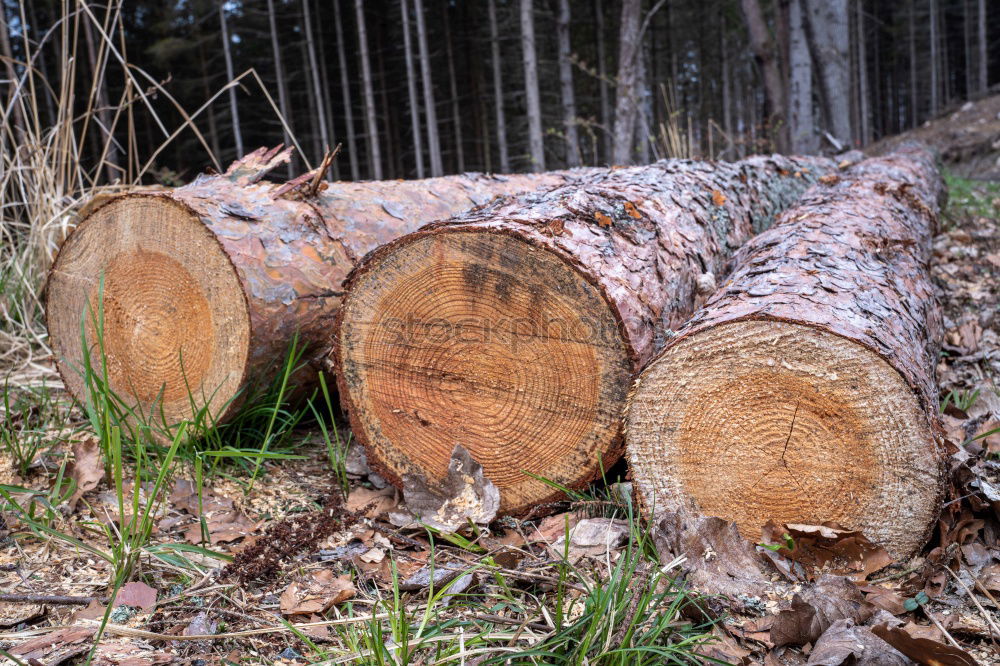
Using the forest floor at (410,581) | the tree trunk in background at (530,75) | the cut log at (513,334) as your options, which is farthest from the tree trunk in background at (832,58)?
the cut log at (513,334)

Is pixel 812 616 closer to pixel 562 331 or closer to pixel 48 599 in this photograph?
pixel 562 331

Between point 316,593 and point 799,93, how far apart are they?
30.8 ft

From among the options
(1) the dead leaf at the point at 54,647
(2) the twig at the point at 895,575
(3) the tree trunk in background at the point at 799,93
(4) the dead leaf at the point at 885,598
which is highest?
(3) the tree trunk in background at the point at 799,93

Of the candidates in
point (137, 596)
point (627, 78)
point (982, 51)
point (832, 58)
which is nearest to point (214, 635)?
point (137, 596)

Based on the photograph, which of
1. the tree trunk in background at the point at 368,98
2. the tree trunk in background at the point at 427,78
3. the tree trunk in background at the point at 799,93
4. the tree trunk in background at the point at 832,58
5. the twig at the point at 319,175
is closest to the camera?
the twig at the point at 319,175

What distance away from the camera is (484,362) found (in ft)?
6.26

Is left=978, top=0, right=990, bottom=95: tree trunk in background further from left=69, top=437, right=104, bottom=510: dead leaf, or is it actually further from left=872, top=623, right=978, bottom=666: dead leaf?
left=69, top=437, right=104, bottom=510: dead leaf

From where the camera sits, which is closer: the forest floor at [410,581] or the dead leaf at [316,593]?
the forest floor at [410,581]

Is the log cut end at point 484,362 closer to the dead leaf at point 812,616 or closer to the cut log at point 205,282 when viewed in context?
the cut log at point 205,282

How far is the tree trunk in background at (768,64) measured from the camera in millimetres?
8977

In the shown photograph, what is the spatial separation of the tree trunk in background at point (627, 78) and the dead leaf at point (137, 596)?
836 cm

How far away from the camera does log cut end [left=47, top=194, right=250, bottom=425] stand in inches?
86.7

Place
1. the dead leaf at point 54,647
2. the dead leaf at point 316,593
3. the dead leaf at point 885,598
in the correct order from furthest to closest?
1. the dead leaf at point 316,593
2. the dead leaf at point 885,598
3. the dead leaf at point 54,647

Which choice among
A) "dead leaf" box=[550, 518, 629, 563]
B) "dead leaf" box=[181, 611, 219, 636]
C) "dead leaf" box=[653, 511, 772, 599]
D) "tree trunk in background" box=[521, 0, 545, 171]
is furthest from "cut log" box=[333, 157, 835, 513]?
"tree trunk in background" box=[521, 0, 545, 171]
